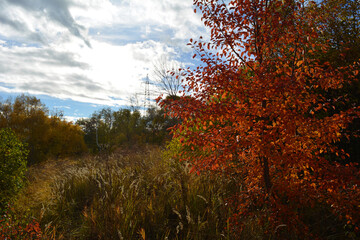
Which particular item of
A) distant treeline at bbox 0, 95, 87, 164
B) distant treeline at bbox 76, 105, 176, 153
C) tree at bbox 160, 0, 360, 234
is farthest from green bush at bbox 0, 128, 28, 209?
distant treeline at bbox 76, 105, 176, 153

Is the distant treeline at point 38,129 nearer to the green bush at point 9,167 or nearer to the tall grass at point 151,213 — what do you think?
the green bush at point 9,167

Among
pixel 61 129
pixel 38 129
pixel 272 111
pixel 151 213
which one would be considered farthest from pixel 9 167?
pixel 61 129

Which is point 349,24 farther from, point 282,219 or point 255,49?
point 282,219

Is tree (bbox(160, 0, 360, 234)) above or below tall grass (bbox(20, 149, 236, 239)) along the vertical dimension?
above

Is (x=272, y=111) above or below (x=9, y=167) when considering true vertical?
above

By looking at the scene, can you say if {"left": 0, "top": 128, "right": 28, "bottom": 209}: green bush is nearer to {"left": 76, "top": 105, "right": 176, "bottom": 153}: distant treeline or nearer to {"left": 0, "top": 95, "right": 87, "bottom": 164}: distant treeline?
{"left": 0, "top": 95, "right": 87, "bottom": 164}: distant treeline

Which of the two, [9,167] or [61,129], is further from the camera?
[61,129]

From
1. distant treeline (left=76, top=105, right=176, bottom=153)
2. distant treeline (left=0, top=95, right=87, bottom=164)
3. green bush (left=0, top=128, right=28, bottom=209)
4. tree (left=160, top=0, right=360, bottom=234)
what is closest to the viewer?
tree (left=160, top=0, right=360, bottom=234)

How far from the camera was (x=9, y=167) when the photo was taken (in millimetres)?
5488

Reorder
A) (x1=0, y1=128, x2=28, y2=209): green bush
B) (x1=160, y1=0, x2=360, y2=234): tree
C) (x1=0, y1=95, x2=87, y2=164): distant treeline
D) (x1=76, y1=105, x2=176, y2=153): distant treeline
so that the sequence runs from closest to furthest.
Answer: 1. (x1=160, y1=0, x2=360, y2=234): tree
2. (x1=0, y1=128, x2=28, y2=209): green bush
3. (x1=0, y1=95, x2=87, y2=164): distant treeline
4. (x1=76, y1=105, x2=176, y2=153): distant treeline

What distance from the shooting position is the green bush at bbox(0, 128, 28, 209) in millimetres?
5373

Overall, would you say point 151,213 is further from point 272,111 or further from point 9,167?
point 9,167

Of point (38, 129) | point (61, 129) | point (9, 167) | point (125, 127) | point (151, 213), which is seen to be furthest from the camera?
point (125, 127)

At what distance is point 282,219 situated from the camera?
3.27 m
